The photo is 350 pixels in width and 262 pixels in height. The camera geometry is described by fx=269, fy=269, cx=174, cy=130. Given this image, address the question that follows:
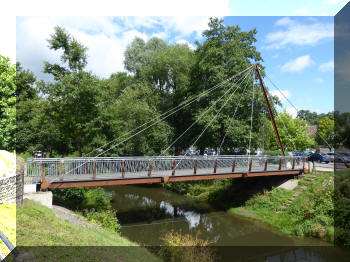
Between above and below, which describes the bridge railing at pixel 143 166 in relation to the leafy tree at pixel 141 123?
below

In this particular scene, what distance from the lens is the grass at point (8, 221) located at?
816cm

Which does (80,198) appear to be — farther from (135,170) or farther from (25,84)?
(25,84)

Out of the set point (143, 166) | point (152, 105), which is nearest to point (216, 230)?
point (143, 166)

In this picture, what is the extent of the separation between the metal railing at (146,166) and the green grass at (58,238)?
7.35 ft

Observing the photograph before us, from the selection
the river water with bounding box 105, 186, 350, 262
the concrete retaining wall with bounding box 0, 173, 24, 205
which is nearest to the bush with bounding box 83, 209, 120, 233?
the river water with bounding box 105, 186, 350, 262

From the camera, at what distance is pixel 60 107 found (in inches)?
727

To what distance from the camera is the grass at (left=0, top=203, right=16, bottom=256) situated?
816 centimetres

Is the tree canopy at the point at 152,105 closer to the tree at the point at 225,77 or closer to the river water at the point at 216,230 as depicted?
the tree at the point at 225,77

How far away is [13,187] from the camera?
9922 millimetres

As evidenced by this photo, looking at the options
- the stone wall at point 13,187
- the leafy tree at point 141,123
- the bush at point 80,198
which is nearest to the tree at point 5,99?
the leafy tree at point 141,123

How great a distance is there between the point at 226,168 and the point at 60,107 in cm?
1205

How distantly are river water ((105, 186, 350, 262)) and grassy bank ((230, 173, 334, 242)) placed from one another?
53cm

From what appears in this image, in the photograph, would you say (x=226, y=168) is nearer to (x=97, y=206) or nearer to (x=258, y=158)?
(x=258, y=158)

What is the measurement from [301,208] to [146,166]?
9390mm
